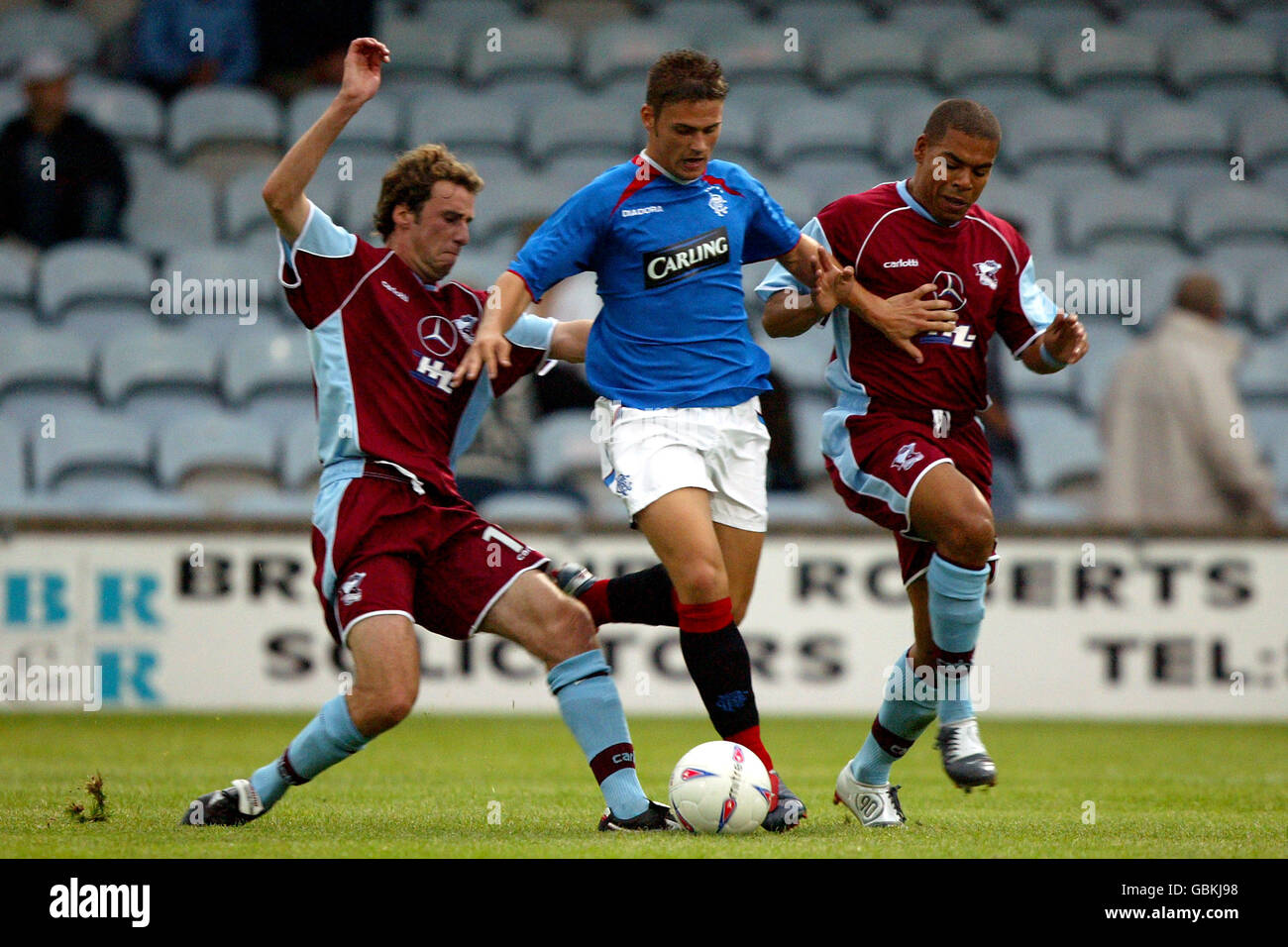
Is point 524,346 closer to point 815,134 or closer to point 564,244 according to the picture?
point 564,244

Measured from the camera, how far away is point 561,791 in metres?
6.06

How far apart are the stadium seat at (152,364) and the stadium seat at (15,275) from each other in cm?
95

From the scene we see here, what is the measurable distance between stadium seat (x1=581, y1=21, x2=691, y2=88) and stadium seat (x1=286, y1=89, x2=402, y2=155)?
1.78 m

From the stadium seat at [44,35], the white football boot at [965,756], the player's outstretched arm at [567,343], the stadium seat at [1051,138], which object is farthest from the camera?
the stadium seat at [1051,138]

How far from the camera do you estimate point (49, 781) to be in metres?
6.18

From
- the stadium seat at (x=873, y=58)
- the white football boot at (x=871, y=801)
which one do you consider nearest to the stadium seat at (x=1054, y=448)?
the stadium seat at (x=873, y=58)

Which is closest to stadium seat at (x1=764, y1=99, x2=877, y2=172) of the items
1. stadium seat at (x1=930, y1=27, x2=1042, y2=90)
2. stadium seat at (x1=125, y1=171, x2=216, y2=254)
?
stadium seat at (x1=930, y1=27, x2=1042, y2=90)

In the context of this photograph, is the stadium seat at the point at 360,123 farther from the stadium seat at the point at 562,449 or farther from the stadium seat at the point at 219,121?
the stadium seat at the point at 562,449

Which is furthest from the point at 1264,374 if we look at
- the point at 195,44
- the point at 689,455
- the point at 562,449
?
the point at 195,44

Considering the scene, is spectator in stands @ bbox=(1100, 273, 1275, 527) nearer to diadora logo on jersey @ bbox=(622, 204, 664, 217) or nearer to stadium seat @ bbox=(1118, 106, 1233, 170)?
stadium seat @ bbox=(1118, 106, 1233, 170)

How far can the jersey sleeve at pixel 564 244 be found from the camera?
504cm

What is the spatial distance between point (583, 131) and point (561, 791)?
7.79 m

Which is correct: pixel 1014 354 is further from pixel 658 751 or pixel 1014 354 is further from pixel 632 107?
pixel 632 107

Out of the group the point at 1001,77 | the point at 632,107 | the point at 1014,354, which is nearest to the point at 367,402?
the point at 1014,354
